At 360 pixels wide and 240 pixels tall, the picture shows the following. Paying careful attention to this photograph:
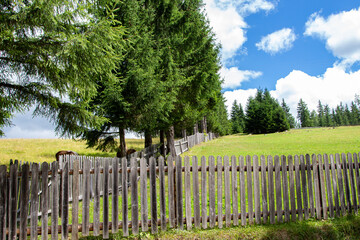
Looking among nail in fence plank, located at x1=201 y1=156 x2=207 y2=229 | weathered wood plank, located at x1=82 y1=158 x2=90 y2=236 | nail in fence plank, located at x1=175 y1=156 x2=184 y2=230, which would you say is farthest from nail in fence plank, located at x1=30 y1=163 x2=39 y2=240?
nail in fence plank, located at x1=201 y1=156 x2=207 y2=229

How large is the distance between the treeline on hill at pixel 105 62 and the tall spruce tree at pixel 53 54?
2cm

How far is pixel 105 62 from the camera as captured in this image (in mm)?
6938

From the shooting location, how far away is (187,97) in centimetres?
1449

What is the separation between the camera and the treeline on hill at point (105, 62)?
600 cm

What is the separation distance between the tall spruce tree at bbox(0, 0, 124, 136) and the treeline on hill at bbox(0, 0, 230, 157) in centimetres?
2

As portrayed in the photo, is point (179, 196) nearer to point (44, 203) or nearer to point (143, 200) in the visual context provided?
point (143, 200)

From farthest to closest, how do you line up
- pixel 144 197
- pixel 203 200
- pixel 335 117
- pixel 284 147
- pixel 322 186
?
pixel 335 117 < pixel 284 147 < pixel 322 186 < pixel 203 200 < pixel 144 197

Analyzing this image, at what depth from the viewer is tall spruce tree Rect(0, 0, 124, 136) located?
5.72m

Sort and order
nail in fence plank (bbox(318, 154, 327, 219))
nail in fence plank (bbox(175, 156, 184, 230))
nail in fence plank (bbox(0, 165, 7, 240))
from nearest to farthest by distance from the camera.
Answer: nail in fence plank (bbox(0, 165, 7, 240)), nail in fence plank (bbox(175, 156, 184, 230)), nail in fence plank (bbox(318, 154, 327, 219))

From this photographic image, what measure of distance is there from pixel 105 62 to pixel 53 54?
1391mm

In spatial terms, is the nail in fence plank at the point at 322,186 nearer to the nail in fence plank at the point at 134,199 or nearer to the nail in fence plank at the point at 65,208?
the nail in fence plank at the point at 134,199

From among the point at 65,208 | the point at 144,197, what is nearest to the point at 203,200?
the point at 144,197

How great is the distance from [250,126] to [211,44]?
59.1 metres

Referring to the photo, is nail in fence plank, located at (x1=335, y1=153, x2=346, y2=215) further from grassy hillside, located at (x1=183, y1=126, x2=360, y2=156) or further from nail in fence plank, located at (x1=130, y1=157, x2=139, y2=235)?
grassy hillside, located at (x1=183, y1=126, x2=360, y2=156)
